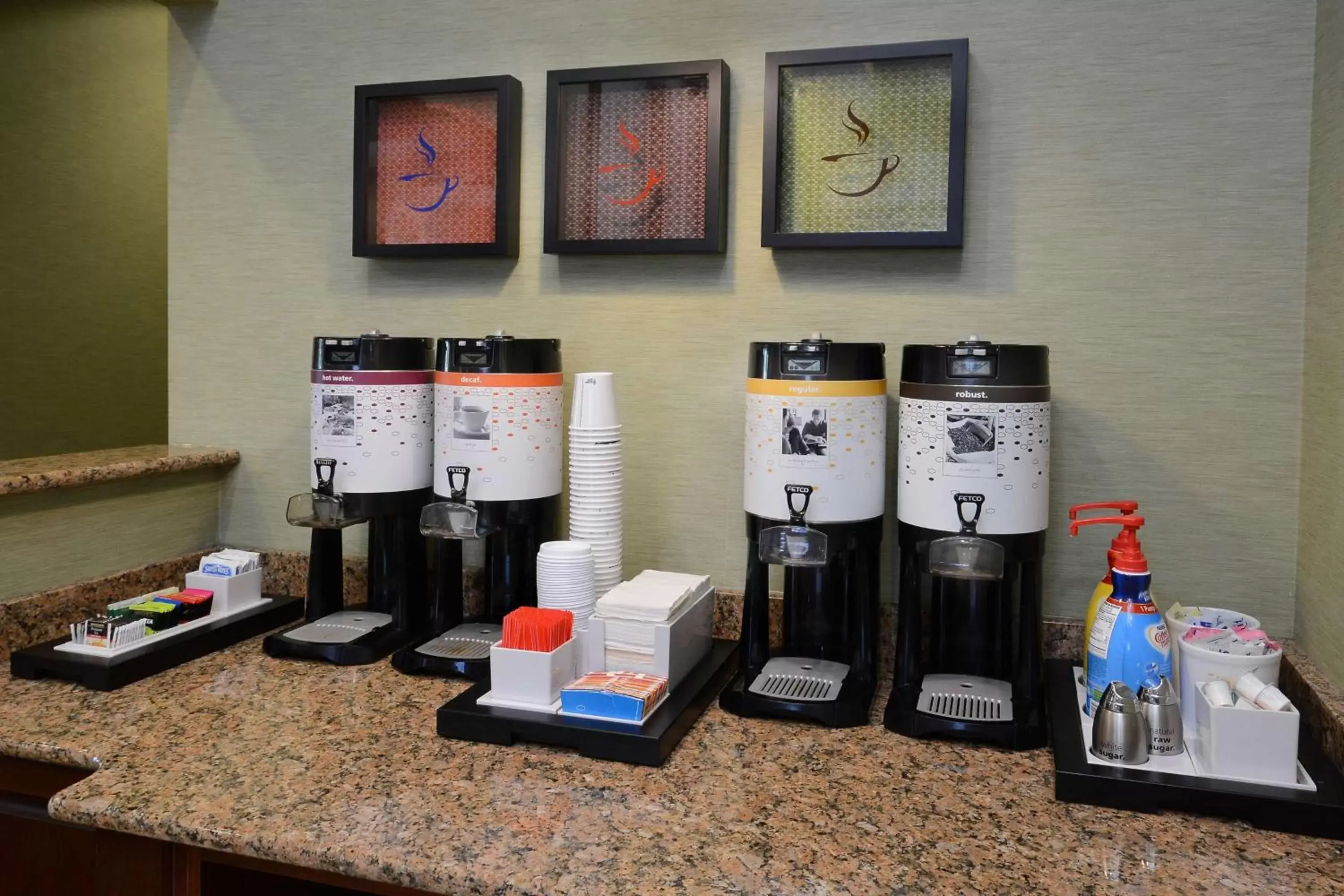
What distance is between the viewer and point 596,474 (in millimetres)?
1439

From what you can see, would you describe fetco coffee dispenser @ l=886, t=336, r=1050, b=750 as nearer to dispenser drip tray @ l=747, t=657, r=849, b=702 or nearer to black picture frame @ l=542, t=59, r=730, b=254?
dispenser drip tray @ l=747, t=657, r=849, b=702

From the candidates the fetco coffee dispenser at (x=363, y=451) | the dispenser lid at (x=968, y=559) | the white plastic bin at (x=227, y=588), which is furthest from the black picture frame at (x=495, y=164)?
the dispenser lid at (x=968, y=559)

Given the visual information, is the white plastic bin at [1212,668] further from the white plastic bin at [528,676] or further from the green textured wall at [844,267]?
the white plastic bin at [528,676]

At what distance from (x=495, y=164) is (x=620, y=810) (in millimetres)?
1087

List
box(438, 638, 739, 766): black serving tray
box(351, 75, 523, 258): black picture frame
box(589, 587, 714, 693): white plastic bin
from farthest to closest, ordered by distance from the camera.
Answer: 1. box(351, 75, 523, 258): black picture frame
2. box(589, 587, 714, 693): white plastic bin
3. box(438, 638, 739, 766): black serving tray

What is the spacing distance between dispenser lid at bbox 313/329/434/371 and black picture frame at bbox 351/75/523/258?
234mm

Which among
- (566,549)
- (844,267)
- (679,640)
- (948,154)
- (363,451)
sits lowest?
Result: (679,640)

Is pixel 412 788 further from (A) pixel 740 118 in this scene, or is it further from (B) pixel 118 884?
(A) pixel 740 118

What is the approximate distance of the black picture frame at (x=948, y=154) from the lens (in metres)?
1.41

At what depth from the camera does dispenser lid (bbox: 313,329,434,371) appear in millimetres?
1488

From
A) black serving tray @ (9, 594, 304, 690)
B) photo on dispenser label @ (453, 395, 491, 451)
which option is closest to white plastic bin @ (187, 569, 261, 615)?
black serving tray @ (9, 594, 304, 690)

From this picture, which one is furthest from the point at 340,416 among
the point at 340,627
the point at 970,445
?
the point at 970,445

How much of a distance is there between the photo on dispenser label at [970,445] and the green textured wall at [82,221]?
7.12 feet

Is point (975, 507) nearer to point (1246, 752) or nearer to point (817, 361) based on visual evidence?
point (817, 361)
